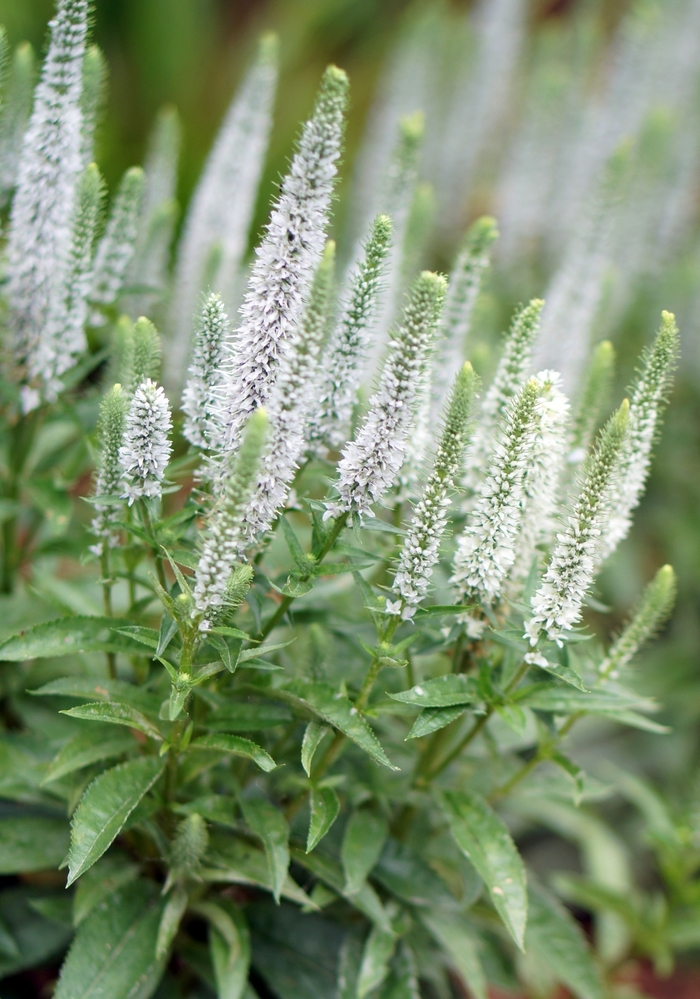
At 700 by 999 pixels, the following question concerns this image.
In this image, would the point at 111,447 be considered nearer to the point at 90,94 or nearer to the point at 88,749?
the point at 88,749

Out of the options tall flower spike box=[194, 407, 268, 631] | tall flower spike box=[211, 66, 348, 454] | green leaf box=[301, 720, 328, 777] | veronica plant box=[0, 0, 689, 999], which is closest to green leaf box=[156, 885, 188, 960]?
veronica plant box=[0, 0, 689, 999]

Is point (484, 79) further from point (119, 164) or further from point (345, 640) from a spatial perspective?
point (345, 640)

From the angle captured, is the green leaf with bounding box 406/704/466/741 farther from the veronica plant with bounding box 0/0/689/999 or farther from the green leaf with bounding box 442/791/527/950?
the green leaf with bounding box 442/791/527/950

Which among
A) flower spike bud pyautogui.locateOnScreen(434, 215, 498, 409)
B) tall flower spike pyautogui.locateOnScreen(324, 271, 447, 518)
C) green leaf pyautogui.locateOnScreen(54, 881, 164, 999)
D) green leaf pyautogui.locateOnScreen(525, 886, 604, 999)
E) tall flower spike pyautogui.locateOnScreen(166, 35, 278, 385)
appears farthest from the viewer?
tall flower spike pyautogui.locateOnScreen(166, 35, 278, 385)

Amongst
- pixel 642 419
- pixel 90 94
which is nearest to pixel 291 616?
pixel 642 419

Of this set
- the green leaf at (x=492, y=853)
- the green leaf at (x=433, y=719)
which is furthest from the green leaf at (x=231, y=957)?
the green leaf at (x=433, y=719)

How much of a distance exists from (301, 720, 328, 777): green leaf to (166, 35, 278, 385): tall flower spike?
1576 mm

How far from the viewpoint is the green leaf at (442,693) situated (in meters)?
1.82

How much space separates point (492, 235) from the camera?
2.29 meters

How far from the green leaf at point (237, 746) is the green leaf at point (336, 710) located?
0.14 metres

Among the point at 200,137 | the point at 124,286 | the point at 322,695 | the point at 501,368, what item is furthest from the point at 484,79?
the point at 322,695

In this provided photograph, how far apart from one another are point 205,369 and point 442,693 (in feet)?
2.65

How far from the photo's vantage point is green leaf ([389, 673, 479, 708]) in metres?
1.82

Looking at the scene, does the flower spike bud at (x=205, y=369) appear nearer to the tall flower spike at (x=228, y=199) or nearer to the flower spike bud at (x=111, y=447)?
the flower spike bud at (x=111, y=447)
